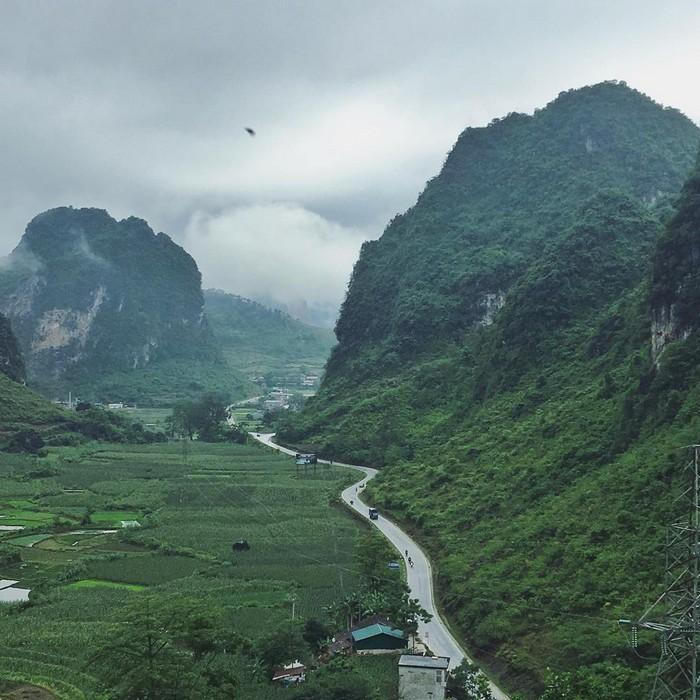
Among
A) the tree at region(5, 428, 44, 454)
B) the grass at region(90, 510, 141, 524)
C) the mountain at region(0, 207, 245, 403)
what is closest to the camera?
the grass at region(90, 510, 141, 524)

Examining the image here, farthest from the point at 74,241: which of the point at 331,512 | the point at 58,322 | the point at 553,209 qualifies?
the point at 331,512

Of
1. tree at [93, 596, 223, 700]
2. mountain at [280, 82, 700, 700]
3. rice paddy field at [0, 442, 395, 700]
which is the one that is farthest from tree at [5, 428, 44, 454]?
tree at [93, 596, 223, 700]

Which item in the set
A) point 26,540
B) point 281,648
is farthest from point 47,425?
point 281,648

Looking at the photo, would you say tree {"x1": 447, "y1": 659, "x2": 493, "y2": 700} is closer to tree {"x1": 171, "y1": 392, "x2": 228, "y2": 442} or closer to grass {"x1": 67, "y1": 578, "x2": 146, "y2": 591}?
grass {"x1": 67, "y1": 578, "x2": 146, "y2": 591}

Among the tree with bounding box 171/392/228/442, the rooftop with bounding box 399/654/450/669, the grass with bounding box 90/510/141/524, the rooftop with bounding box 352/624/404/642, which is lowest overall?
the grass with bounding box 90/510/141/524

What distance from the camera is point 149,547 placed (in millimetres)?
48969

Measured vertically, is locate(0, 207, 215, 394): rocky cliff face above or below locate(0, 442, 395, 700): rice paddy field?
above

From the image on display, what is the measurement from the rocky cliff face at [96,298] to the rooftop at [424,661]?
138596mm

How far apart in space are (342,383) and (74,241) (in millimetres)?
101736

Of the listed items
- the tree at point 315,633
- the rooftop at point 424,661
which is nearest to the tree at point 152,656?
the tree at point 315,633

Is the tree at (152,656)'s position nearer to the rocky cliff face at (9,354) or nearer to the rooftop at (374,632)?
the rooftop at (374,632)

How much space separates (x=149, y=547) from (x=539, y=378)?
31715mm

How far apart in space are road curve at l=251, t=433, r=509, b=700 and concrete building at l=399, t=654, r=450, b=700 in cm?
232

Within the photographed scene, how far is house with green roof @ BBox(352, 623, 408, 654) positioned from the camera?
32.1 metres
